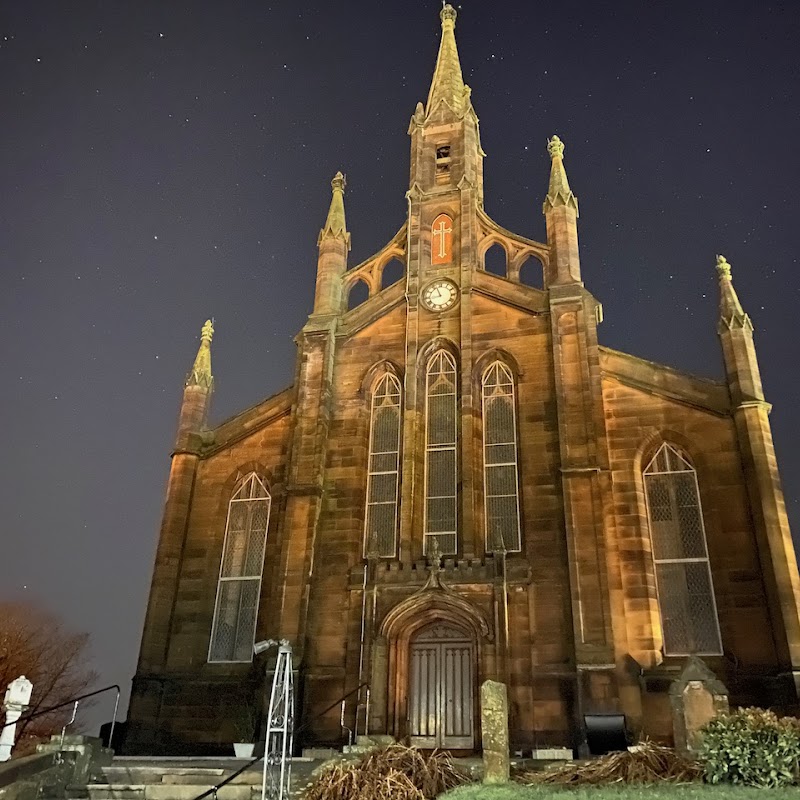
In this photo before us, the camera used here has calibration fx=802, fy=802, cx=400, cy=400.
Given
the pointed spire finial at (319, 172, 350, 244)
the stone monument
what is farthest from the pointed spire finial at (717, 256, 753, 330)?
the stone monument

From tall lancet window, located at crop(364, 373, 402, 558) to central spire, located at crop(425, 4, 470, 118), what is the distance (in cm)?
1137

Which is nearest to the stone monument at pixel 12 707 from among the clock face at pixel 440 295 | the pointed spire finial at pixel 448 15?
the clock face at pixel 440 295

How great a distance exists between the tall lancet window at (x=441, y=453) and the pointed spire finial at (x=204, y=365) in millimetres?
7173

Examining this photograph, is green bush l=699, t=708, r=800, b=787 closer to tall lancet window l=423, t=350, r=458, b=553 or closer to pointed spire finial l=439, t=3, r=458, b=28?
tall lancet window l=423, t=350, r=458, b=553

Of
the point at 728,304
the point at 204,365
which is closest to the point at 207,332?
the point at 204,365

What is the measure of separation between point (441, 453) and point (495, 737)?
1095cm

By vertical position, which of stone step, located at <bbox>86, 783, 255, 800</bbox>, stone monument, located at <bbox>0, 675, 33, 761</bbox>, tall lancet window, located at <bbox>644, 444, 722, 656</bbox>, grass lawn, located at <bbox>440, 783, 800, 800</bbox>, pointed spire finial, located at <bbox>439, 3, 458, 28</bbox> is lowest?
stone step, located at <bbox>86, 783, 255, 800</bbox>

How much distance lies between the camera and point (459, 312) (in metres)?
24.5

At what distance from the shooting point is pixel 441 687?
19672mm

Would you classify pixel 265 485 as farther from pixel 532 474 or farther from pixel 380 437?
pixel 532 474

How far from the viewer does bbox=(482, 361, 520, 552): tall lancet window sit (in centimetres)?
2109

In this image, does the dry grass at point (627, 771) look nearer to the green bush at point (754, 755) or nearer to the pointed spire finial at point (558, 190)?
the green bush at point (754, 755)

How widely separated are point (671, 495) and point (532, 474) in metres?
3.59

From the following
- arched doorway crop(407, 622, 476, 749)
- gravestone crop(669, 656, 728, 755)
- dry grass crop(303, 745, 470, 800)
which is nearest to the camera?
dry grass crop(303, 745, 470, 800)
